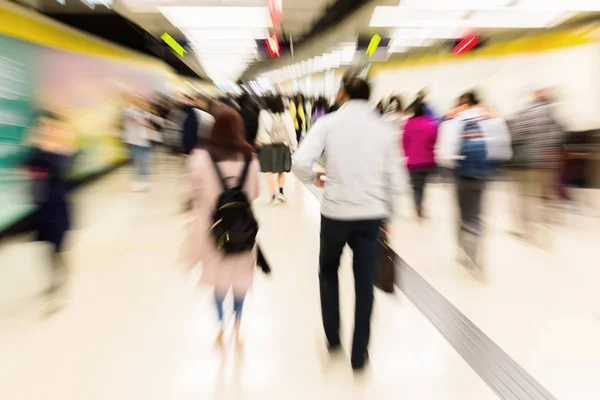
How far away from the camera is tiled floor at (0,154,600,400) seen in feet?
6.86

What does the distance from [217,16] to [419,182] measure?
13.5 feet

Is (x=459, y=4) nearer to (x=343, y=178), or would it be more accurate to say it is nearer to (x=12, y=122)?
(x=343, y=178)

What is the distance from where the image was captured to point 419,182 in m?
5.10

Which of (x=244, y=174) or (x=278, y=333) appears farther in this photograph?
(x=278, y=333)

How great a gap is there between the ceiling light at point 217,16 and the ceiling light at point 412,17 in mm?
1743

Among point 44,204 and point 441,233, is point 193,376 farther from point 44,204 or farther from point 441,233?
point 441,233

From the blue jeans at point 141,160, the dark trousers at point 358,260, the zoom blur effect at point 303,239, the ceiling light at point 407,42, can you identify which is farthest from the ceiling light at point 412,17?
the dark trousers at point 358,260

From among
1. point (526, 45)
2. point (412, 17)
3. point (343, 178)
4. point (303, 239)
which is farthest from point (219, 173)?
point (526, 45)

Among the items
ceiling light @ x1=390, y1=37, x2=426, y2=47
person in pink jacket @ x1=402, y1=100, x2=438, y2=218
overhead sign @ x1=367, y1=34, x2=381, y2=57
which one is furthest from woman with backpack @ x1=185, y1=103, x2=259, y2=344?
ceiling light @ x1=390, y1=37, x2=426, y2=47

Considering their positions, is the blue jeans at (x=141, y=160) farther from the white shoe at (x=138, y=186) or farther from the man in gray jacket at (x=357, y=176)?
the man in gray jacket at (x=357, y=176)

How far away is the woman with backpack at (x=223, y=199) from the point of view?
2.02 m

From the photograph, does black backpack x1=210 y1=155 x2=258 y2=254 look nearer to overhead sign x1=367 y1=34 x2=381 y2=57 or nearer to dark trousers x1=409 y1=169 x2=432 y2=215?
dark trousers x1=409 y1=169 x2=432 y2=215

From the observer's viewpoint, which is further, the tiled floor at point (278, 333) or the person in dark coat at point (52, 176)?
the person in dark coat at point (52, 176)

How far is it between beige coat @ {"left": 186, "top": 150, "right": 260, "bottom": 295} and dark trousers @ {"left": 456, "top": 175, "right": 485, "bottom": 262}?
80.9 inches
